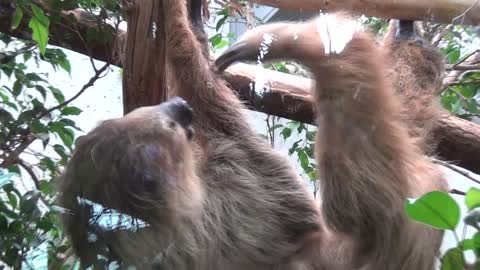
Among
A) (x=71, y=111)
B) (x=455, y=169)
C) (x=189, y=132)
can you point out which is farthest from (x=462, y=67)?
(x=71, y=111)

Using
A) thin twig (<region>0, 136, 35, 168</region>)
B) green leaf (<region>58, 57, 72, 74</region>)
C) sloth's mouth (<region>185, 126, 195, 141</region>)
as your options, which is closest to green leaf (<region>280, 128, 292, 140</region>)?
sloth's mouth (<region>185, 126, 195, 141</region>)

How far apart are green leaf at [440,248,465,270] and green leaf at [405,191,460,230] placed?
0.10 m

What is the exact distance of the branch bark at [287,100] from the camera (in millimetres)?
1878

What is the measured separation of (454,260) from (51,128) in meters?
1.00

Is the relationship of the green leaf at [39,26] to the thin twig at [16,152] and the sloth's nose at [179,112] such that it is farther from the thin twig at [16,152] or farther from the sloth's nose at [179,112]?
the sloth's nose at [179,112]

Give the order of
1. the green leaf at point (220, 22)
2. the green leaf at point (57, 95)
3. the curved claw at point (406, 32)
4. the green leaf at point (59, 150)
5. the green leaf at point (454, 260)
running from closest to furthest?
the green leaf at point (454, 260) → the green leaf at point (59, 150) → the green leaf at point (57, 95) → the curved claw at point (406, 32) → the green leaf at point (220, 22)

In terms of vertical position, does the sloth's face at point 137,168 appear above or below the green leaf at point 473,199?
below

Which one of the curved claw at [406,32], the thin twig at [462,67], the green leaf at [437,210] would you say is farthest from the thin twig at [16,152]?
the thin twig at [462,67]

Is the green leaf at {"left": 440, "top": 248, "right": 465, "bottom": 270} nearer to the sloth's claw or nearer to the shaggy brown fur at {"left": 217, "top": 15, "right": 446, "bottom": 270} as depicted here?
the shaggy brown fur at {"left": 217, "top": 15, "right": 446, "bottom": 270}

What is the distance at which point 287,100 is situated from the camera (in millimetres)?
1949

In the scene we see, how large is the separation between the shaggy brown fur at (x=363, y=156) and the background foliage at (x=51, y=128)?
Result: 25cm

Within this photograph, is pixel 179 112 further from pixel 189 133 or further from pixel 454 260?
pixel 454 260

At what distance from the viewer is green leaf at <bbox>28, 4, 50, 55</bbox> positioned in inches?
63.0

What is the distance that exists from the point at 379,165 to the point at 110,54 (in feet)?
2.78
